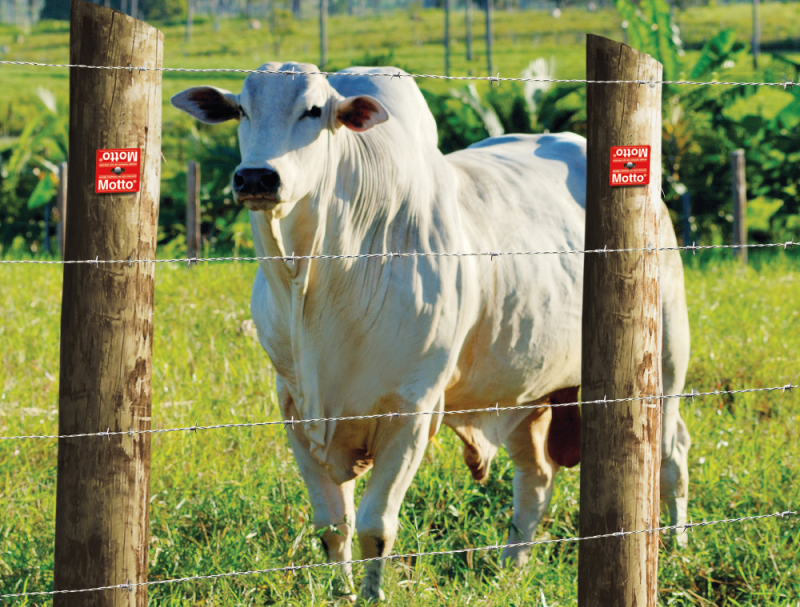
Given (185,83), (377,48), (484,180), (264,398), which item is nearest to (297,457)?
(484,180)

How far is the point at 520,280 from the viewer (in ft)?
11.6

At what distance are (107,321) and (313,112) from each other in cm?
103

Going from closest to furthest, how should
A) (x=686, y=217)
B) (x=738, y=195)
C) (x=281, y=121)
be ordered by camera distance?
(x=281, y=121)
(x=738, y=195)
(x=686, y=217)

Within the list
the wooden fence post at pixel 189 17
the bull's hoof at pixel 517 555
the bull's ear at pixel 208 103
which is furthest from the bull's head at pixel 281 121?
the wooden fence post at pixel 189 17

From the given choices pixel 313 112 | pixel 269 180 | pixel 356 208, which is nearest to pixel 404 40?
pixel 356 208

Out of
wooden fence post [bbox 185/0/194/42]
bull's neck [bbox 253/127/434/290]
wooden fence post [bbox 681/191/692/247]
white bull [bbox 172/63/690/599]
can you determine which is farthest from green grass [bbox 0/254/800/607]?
wooden fence post [bbox 185/0/194/42]

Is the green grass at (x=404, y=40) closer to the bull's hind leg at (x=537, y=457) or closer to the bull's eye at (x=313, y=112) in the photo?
the bull's hind leg at (x=537, y=457)

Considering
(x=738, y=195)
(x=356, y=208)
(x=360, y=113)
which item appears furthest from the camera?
(x=738, y=195)

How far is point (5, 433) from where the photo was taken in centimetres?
438

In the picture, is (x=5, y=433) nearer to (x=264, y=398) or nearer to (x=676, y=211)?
(x=264, y=398)

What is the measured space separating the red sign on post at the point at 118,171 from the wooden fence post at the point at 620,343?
1.18 meters

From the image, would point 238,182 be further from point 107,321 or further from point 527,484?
point 527,484

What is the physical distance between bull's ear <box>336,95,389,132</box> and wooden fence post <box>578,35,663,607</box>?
672mm

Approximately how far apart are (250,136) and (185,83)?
3970cm
